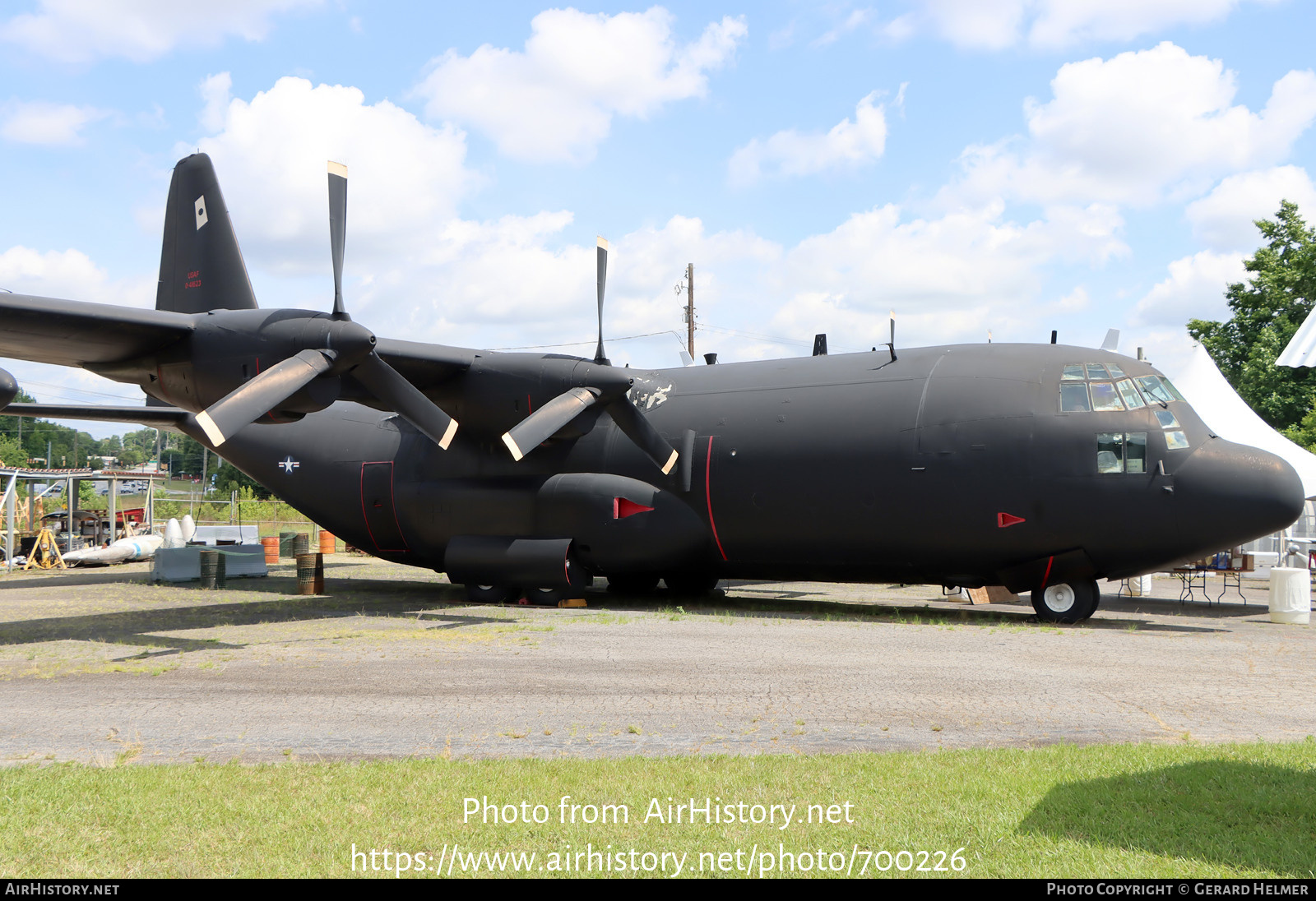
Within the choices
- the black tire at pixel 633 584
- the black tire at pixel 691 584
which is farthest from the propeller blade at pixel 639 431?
the black tire at pixel 633 584

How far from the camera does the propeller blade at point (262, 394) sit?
43.6 feet

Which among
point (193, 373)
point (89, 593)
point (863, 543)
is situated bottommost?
point (89, 593)

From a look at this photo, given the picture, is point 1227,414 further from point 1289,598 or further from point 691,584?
point 691,584

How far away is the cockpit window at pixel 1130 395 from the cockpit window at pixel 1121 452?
501 millimetres

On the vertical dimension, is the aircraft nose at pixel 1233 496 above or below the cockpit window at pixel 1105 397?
below

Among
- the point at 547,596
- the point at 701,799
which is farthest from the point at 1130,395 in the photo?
the point at 701,799

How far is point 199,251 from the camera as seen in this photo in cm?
2070

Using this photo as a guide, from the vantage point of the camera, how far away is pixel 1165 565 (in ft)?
49.5

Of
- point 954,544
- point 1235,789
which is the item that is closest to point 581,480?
point 954,544

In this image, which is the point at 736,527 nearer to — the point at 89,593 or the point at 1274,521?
the point at 1274,521

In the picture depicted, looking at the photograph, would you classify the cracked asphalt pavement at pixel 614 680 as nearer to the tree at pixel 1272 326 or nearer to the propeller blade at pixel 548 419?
the propeller blade at pixel 548 419
